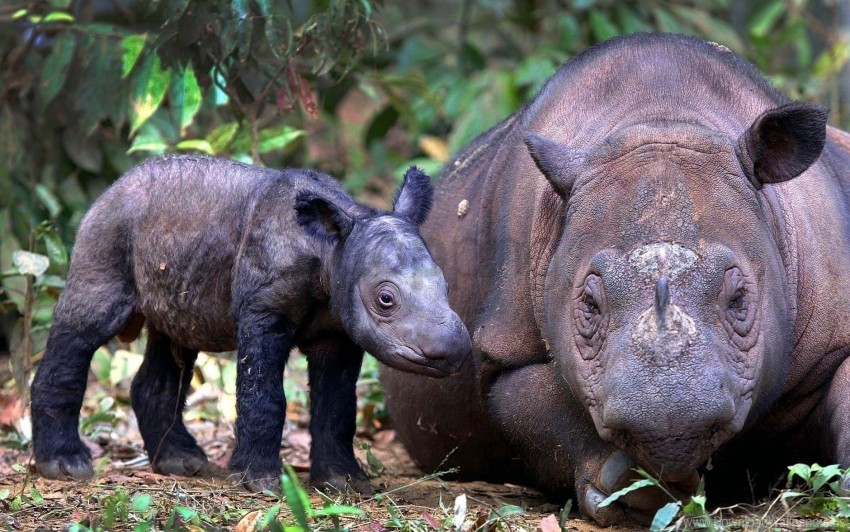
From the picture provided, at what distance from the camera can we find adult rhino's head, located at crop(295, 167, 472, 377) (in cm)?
455

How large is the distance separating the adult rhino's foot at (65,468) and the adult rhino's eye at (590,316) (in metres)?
2.19

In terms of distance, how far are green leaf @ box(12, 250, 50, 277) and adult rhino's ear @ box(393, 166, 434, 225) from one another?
216 cm

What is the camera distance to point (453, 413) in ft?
19.5

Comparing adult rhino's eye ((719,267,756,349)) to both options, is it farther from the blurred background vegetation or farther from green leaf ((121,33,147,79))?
green leaf ((121,33,147,79))

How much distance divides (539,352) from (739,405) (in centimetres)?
118

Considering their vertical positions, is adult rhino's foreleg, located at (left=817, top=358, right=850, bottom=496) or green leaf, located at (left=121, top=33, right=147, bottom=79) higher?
green leaf, located at (left=121, top=33, right=147, bottom=79)

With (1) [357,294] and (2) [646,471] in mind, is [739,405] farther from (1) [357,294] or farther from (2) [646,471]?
(1) [357,294]

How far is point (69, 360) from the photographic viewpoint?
17.2 feet

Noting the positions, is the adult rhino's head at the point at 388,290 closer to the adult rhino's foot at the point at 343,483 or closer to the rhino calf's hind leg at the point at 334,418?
the rhino calf's hind leg at the point at 334,418

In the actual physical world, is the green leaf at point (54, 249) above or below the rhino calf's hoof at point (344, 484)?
above

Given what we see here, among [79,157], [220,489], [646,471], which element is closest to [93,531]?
[220,489]

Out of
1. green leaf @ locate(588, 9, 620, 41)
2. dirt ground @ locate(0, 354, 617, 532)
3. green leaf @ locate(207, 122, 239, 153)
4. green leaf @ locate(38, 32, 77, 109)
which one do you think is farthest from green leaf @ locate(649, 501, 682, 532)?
green leaf @ locate(588, 9, 620, 41)

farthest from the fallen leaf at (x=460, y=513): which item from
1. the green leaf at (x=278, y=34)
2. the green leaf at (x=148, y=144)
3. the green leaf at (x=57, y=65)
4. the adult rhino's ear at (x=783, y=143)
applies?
the green leaf at (x=57, y=65)

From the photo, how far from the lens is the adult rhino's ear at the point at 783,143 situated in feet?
14.7
